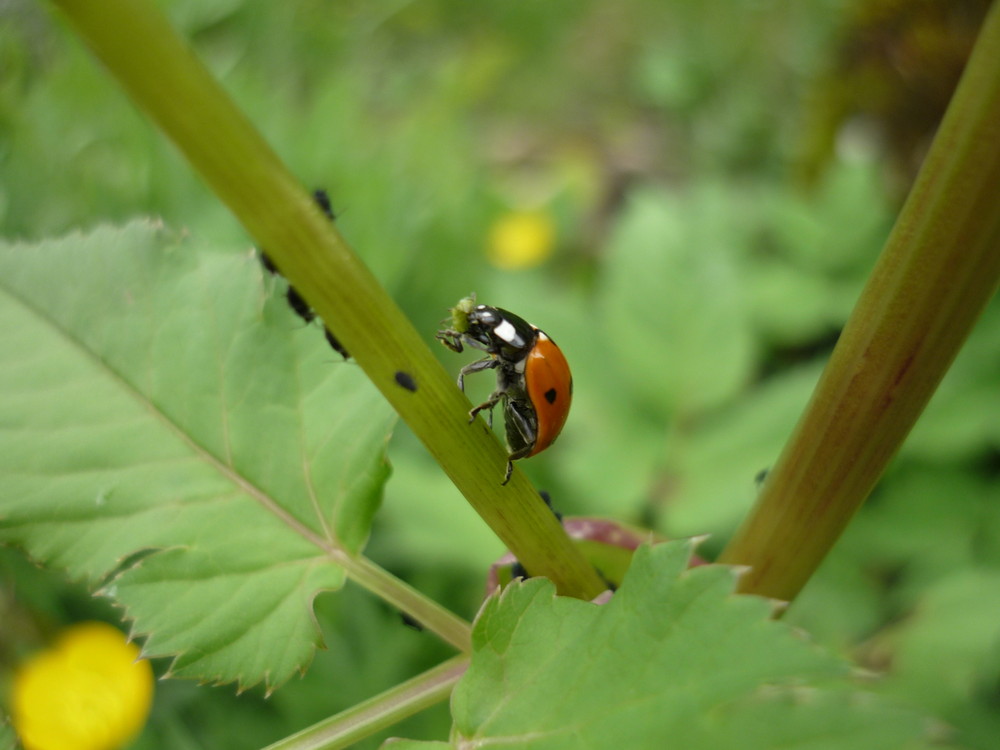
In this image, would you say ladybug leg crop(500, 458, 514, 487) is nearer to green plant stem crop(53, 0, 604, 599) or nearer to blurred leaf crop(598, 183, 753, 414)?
green plant stem crop(53, 0, 604, 599)

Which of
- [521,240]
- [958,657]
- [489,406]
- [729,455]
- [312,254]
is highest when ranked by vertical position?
[312,254]

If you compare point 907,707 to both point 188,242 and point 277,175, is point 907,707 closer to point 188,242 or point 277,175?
point 277,175

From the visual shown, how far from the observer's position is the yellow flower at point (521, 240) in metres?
1.74

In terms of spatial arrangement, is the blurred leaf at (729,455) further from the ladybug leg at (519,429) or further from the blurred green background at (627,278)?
the ladybug leg at (519,429)

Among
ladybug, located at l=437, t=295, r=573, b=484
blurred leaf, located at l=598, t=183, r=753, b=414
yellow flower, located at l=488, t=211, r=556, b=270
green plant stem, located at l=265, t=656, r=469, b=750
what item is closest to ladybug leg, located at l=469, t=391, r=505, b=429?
ladybug, located at l=437, t=295, r=573, b=484

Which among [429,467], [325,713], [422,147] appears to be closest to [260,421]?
[325,713]

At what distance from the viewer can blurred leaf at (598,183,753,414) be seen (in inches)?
45.8

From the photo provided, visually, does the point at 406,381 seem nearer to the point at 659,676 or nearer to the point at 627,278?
the point at 659,676

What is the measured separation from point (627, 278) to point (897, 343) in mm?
958

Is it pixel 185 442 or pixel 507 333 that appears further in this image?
pixel 507 333

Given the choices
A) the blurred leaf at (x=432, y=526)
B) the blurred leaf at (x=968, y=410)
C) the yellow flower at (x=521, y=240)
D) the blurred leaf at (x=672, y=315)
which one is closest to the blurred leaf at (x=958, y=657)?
the blurred leaf at (x=968, y=410)

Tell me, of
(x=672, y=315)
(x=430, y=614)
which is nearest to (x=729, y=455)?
(x=672, y=315)

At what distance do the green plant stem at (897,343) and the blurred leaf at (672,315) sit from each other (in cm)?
82

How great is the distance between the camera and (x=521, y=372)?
54 cm
